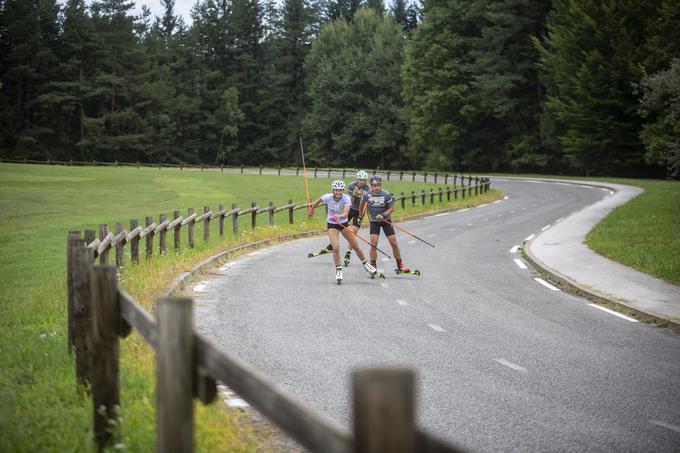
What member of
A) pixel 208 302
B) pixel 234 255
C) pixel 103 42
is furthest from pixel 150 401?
pixel 103 42

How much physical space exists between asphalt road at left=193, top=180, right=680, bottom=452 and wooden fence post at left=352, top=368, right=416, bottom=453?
144 inches

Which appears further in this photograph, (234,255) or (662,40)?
(662,40)

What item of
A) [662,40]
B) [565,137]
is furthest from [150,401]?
[565,137]

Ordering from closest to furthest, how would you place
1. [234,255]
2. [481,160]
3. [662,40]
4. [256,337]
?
[256,337] → [234,255] → [662,40] → [481,160]

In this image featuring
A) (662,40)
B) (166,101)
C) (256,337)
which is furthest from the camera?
(166,101)

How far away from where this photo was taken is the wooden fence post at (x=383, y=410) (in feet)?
8.40

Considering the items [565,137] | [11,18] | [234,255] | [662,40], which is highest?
[11,18]

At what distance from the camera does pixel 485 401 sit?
7.29 meters

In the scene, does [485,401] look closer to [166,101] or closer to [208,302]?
[208,302]

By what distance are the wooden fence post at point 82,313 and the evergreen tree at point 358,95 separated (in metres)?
78.9

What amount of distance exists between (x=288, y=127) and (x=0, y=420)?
326ft

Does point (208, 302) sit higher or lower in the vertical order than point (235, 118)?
lower

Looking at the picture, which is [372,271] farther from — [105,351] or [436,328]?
[105,351]

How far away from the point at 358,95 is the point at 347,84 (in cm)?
177
